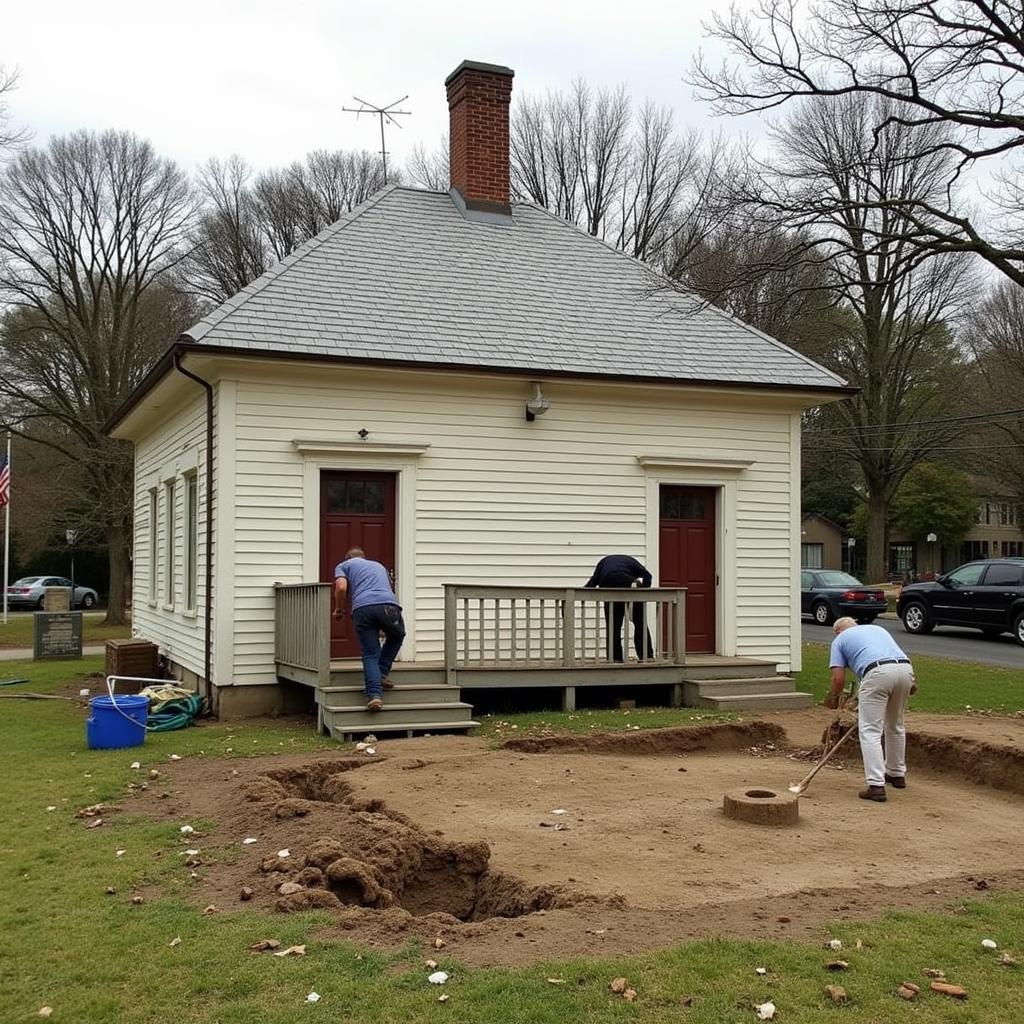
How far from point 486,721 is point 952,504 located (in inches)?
1827

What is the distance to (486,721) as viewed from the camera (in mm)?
11516

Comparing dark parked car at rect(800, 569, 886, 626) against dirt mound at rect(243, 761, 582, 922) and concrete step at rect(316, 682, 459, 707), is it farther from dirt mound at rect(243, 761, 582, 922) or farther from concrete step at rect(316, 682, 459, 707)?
dirt mound at rect(243, 761, 582, 922)

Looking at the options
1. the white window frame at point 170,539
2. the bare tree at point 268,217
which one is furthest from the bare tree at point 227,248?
the white window frame at point 170,539

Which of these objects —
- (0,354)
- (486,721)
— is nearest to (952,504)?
(0,354)

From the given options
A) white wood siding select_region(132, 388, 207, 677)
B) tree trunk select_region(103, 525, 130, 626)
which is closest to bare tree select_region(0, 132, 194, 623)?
tree trunk select_region(103, 525, 130, 626)

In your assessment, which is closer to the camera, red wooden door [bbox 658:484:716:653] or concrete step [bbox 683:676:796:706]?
concrete step [bbox 683:676:796:706]

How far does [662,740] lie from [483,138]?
10.3 meters

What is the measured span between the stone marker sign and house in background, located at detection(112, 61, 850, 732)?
218 inches

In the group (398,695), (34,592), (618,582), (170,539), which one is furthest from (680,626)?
(34,592)

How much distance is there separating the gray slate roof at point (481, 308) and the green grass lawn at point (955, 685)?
4.24 meters

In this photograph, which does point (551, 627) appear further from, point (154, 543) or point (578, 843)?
point (154, 543)

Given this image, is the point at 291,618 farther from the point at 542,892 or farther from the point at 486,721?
the point at 542,892

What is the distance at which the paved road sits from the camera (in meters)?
19.5

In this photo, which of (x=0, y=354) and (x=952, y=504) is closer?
(x=0, y=354)
